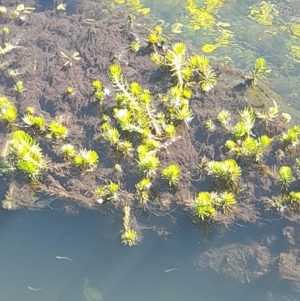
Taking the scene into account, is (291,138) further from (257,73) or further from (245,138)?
(257,73)

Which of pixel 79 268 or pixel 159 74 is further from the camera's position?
pixel 159 74

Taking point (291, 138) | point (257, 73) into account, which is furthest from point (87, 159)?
point (257, 73)

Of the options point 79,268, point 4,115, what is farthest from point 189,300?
point 4,115

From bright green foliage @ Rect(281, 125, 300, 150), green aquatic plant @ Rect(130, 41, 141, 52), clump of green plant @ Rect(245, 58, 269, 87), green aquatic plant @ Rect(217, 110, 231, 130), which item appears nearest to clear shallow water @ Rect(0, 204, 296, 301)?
bright green foliage @ Rect(281, 125, 300, 150)

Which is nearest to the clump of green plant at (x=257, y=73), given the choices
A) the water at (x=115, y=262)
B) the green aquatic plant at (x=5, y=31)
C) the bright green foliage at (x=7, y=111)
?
the water at (x=115, y=262)

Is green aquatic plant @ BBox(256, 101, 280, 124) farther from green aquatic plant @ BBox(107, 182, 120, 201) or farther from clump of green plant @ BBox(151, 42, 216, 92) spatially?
green aquatic plant @ BBox(107, 182, 120, 201)

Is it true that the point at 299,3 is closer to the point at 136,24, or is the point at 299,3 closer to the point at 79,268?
the point at 136,24
